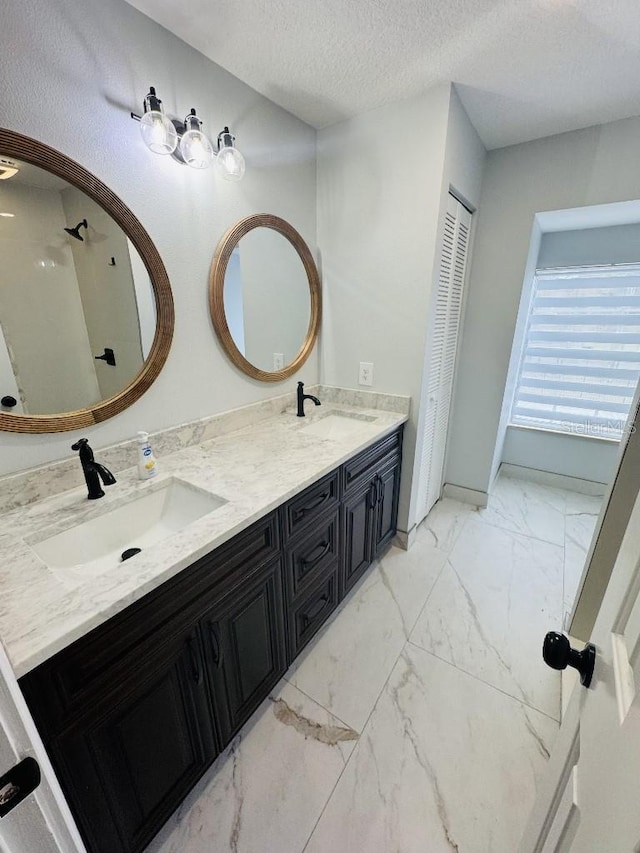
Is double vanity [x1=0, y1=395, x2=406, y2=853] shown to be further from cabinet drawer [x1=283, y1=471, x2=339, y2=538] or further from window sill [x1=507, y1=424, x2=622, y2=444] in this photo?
window sill [x1=507, y1=424, x2=622, y2=444]

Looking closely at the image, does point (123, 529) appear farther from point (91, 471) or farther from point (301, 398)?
point (301, 398)

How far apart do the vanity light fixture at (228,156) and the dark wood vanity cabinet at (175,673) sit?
1280 millimetres

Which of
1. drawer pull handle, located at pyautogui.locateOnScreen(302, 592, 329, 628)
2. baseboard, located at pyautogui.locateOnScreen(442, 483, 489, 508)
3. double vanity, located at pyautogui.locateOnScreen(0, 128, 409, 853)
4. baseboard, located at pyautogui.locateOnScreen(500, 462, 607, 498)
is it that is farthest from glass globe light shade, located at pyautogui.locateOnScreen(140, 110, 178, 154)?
baseboard, located at pyautogui.locateOnScreen(500, 462, 607, 498)

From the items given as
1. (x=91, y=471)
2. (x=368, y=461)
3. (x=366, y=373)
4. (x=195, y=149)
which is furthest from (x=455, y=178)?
(x=91, y=471)

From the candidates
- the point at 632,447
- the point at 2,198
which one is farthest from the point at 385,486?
the point at 2,198

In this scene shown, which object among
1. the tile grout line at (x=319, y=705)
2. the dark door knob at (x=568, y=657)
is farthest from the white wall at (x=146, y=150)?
the dark door knob at (x=568, y=657)

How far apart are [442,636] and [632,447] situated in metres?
1.15

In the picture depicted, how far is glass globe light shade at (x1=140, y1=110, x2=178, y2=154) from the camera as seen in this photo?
1117 mm

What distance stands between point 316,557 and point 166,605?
2.29ft

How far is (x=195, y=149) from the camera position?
127cm

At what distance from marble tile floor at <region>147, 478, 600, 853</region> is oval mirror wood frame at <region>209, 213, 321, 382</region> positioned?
4.32ft

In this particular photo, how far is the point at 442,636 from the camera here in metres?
1.65

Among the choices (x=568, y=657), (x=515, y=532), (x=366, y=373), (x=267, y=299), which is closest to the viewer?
(x=568, y=657)

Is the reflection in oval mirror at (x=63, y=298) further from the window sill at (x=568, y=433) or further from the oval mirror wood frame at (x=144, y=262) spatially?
the window sill at (x=568, y=433)
